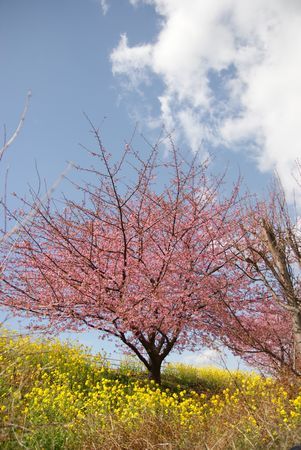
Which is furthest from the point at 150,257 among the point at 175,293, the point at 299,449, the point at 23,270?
the point at 299,449

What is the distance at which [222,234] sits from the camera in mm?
10914

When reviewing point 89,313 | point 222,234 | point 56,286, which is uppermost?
point 222,234

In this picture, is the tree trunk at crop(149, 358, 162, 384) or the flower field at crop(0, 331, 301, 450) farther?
the tree trunk at crop(149, 358, 162, 384)

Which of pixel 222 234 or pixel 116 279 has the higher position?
pixel 222 234

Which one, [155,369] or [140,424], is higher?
[155,369]

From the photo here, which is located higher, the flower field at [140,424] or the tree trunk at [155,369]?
the tree trunk at [155,369]

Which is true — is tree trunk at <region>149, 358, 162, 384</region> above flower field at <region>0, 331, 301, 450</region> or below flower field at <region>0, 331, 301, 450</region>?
above

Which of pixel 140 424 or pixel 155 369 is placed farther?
pixel 155 369

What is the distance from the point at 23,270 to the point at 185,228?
169 inches

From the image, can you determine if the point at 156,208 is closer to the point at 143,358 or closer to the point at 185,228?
the point at 185,228

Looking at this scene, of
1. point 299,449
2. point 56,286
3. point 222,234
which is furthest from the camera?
point 222,234

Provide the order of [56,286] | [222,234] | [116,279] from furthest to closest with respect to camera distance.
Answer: [222,234] < [56,286] < [116,279]

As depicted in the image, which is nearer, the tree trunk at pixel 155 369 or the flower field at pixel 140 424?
the flower field at pixel 140 424

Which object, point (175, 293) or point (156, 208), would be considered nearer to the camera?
point (175, 293)
